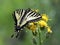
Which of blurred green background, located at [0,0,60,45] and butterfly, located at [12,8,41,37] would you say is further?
blurred green background, located at [0,0,60,45]

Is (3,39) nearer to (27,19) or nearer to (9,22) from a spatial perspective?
(9,22)

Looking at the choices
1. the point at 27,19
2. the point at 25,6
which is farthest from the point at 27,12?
the point at 25,6

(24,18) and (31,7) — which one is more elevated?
(31,7)

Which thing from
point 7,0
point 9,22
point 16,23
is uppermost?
point 7,0

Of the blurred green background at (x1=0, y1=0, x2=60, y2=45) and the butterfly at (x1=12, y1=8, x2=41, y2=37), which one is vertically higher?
the blurred green background at (x1=0, y1=0, x2=60, y2=45)

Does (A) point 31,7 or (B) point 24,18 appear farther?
(A) point 31,7

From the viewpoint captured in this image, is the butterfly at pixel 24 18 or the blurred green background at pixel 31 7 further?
the blurred green background at pixel 31 7

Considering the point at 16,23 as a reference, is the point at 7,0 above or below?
above

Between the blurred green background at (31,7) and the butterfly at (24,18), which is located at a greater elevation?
the blurred green background at (31,7)
